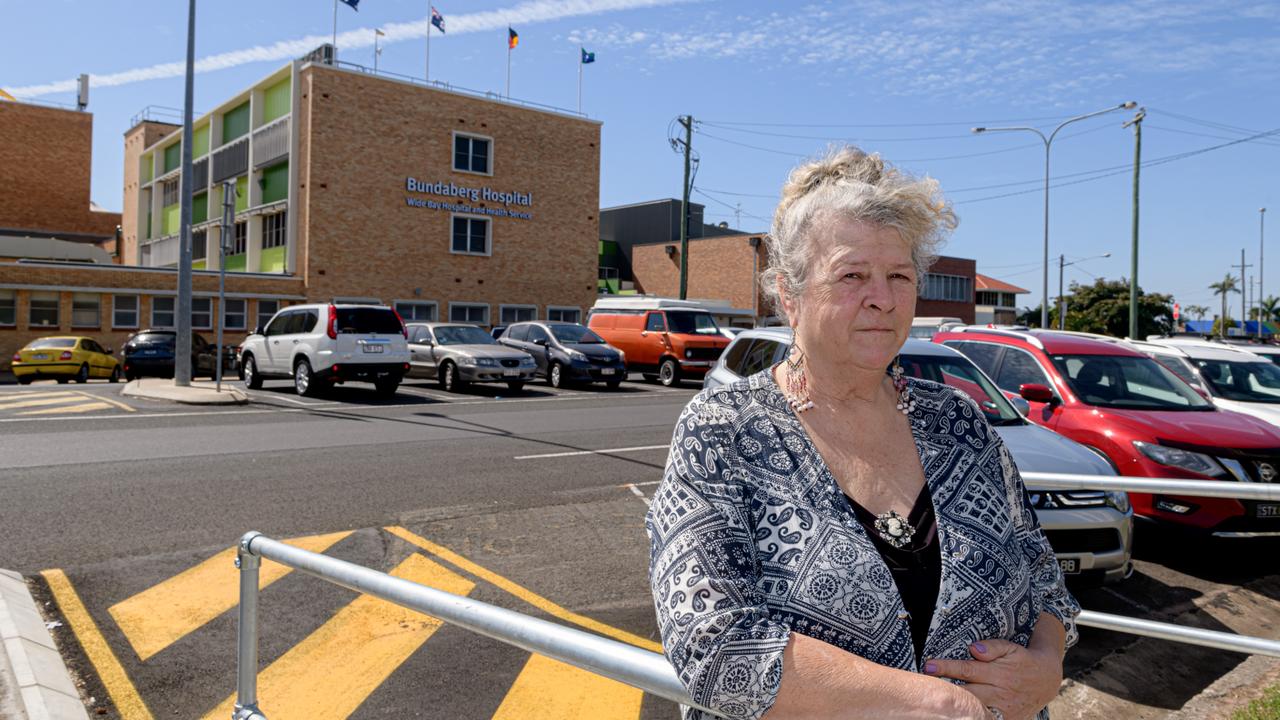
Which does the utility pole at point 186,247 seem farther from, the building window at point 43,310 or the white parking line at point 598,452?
the building window at point 43,310

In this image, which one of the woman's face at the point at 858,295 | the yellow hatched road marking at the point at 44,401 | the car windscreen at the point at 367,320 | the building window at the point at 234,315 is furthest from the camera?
the building window at the point at 234,315

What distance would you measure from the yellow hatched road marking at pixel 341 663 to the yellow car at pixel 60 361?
80.6 feet

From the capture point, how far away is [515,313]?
4062 centimetres

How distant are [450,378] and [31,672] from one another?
16.5m

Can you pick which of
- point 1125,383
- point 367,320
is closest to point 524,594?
point 1125,383

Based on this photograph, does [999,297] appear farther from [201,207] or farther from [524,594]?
[524,594]

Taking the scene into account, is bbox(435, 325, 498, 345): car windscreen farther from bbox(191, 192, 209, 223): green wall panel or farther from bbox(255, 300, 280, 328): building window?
bbox(191, 192, 209, 223): green wall panel

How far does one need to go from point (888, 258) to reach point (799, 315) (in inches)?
8.7

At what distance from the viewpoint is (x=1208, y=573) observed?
687 centimetres

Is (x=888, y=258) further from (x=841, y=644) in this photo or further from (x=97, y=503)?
(x=97, y=503)

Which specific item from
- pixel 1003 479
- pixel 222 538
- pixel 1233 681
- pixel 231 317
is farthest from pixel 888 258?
pixel 231 317

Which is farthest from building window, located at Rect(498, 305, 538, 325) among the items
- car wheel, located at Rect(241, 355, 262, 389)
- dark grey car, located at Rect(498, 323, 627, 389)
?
car wheel, located at Rect(241, 355, 262, 389)

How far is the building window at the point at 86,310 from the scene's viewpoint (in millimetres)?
33375

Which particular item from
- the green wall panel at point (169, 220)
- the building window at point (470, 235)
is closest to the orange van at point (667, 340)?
the building window at point (470, 235)
